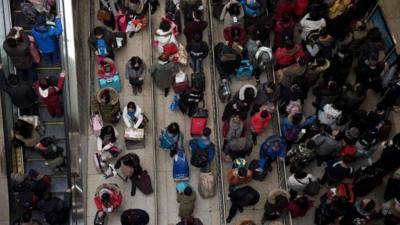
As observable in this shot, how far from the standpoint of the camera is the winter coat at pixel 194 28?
14.0m

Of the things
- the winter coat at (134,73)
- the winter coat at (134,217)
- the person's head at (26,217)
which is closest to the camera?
the person's head at (26,217)

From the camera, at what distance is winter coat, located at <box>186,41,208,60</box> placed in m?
13.8

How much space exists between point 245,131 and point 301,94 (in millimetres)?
1594

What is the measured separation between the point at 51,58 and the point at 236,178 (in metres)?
5.09

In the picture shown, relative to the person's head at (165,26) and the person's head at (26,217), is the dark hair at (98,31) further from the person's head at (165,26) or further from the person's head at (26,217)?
the person's head at (26,217)

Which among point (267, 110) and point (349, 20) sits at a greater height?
point (349, 20)

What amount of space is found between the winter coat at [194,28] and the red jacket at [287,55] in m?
1.93

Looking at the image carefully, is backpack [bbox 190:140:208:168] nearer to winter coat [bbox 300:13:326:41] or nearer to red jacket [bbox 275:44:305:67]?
red jacket [bbox 275:44:305:67]

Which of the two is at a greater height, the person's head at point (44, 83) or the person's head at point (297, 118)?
the person's head at point (44, 83)

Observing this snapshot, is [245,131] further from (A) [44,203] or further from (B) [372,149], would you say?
(A) [44,203]

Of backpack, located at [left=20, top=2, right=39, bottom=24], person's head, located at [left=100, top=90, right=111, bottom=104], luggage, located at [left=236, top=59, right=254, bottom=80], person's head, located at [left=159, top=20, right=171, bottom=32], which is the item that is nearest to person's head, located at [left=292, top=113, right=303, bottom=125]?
luggage, located at [left=236, top=59, right=254, bottom=80]

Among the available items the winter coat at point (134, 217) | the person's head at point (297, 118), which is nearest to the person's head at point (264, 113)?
the person's head at point (297, 118)

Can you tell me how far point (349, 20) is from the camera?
14367 millimetres

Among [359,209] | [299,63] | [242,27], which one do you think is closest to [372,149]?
[359,209]
